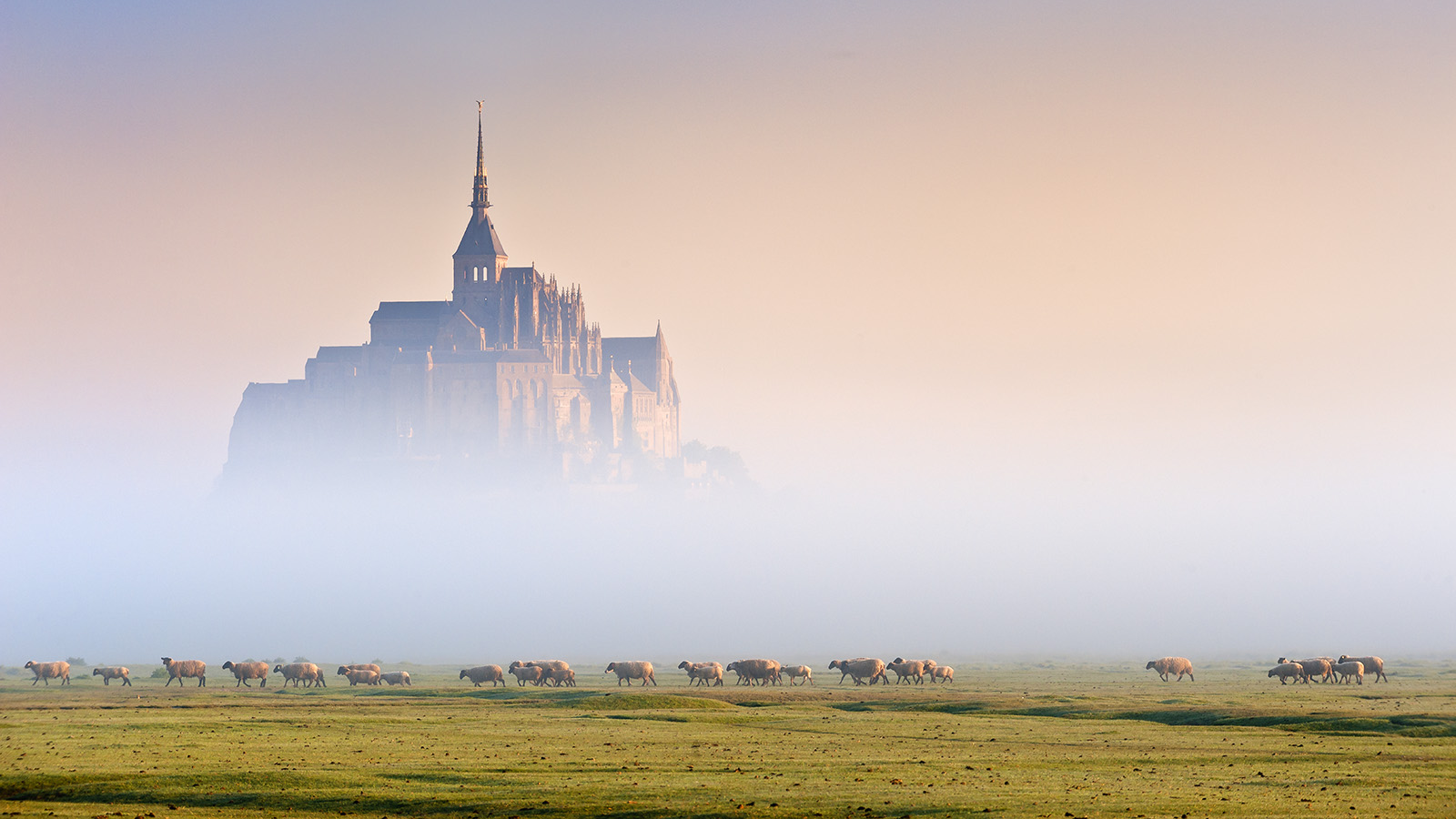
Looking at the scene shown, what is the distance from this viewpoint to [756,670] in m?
81.2

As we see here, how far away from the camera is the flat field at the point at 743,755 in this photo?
32.4 metres

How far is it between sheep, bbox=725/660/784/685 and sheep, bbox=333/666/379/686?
68.3ft

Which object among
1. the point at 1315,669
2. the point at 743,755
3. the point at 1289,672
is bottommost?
the point at 743,755

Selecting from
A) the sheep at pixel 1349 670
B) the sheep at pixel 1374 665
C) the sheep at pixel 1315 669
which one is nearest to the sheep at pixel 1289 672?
the sheep at pixel 1315 669

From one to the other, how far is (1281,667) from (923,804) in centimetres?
5011

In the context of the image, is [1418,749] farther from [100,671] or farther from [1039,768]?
[100,671]

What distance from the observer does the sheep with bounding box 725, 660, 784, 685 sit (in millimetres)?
80750

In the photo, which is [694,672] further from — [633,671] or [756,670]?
[756,670]

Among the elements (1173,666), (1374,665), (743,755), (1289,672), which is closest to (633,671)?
(1173,666)

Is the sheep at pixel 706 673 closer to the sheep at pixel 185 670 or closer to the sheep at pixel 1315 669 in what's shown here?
the sheep at pixel 185 670

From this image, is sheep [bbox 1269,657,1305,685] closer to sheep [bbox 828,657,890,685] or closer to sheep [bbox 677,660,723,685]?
sheep [bbox 828,657,890,685]

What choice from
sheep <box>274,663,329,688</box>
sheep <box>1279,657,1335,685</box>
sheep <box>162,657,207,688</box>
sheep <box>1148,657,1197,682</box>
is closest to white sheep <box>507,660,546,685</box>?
sheep <box>274,663,329,688</box>

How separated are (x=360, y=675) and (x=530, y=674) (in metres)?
9.95

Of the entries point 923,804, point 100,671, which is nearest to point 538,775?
point 923,804
